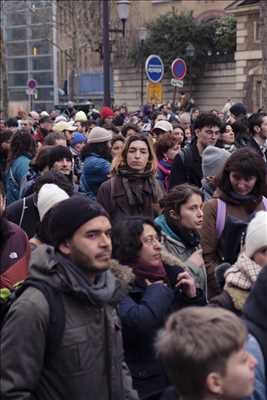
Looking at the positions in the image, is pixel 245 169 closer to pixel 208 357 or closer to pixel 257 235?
pixel 257 235

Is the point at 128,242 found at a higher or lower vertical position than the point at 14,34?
lower

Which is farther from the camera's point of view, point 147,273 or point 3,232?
point 3,232

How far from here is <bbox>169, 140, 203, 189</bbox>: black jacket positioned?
24.1 ft

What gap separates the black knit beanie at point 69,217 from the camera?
3275 millimetres

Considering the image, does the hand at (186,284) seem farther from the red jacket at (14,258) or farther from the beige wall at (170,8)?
the beige wall at (170,8)

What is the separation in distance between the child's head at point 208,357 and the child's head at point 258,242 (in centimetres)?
106

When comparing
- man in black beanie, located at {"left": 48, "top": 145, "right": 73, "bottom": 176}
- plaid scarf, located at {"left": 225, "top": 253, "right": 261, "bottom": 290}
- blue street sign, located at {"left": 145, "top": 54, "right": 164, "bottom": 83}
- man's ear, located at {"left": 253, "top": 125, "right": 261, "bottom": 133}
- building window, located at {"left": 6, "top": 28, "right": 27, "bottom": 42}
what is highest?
building window, located at {"left": 6, "top": 28, "right": 27, "bottom": 42}

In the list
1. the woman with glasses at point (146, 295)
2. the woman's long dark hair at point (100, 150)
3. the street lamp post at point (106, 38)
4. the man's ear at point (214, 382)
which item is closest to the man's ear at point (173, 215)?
the woman with glasses at point (146, 295)

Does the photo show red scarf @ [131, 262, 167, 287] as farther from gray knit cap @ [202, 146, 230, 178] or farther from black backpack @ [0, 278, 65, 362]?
gray knit cap @ [202, 146, 230, 178]

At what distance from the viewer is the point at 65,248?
328cm

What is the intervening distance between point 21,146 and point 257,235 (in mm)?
4989

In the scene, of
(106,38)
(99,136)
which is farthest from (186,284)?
(106,38)

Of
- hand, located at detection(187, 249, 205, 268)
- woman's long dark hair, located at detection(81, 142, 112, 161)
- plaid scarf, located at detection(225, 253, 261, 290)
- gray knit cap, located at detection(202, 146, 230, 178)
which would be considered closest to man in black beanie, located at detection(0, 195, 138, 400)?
plaid scarf, located at detection(225, 253, 261, 290)

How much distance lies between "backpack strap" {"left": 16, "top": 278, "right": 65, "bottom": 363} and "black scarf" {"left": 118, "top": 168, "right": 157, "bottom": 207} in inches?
114
